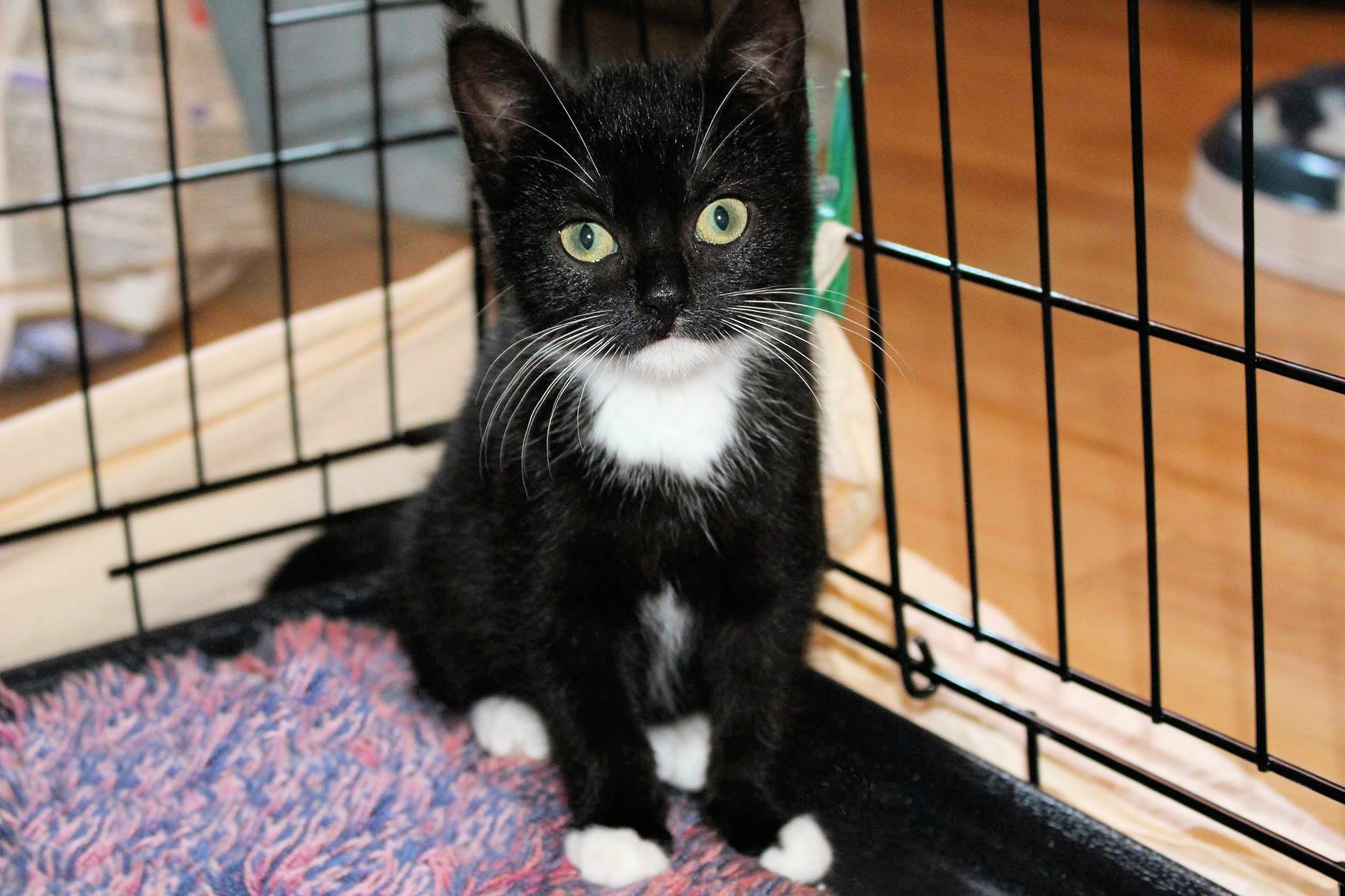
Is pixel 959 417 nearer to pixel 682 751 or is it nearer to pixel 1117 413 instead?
pixel 682 751

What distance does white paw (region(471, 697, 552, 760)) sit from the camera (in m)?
1.41

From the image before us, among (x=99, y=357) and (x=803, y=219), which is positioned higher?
(x=803, y=219)

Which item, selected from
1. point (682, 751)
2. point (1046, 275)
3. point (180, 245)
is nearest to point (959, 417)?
point (1046, 275)

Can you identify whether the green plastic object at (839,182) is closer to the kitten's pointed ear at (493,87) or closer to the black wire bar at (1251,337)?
the kitten's pointed ear at (493,87)

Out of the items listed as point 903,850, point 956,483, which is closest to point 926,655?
point 903,850

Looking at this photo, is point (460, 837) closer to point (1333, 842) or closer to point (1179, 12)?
point (1333, 842)

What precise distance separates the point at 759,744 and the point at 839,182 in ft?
1.80

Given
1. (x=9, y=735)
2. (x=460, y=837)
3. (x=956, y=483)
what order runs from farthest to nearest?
1. (x=956, y=483)
2. (x=9, y=735)
3. (x=460, y=837)

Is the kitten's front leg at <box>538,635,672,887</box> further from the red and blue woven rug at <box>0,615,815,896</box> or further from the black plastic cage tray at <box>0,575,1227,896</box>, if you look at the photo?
the black plastic cage tray at <box>0,575,1227,896</box>

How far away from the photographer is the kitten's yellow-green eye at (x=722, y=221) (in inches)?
44.5

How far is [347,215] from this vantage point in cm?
255

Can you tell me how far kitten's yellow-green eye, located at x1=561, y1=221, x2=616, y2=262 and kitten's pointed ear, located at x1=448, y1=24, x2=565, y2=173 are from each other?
9 centimetres

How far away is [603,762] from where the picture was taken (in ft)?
4.09

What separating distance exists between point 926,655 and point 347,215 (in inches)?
60.7
